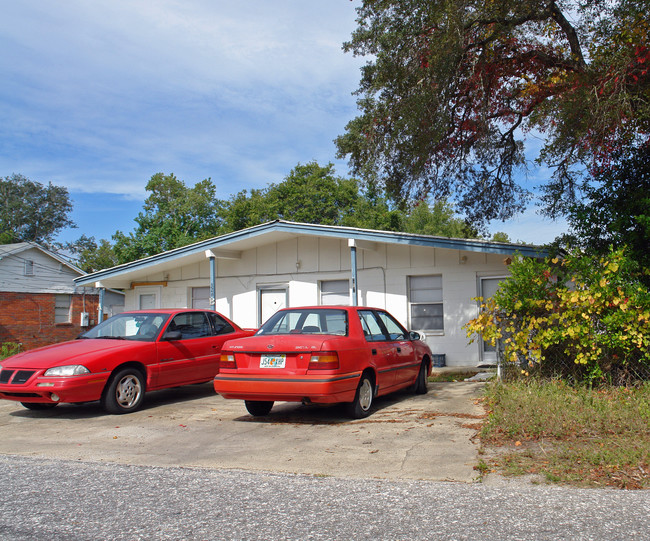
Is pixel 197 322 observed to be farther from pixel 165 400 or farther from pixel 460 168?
pixel 460 168

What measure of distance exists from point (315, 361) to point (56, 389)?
3509 mm

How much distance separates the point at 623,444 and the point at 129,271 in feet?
47.9

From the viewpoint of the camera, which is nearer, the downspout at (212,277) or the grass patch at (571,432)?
the grass patch at (571,432)

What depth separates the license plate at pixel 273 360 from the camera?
7.25m

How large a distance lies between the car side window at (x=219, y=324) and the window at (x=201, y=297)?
7.22 meters

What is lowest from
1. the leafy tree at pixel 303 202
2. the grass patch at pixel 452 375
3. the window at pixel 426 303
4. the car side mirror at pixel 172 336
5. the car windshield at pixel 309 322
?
the grass patch at pixel 452 375

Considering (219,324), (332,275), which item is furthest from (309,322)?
(332,275)

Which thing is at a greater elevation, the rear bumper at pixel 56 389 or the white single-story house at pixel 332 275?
the white single-story house at pixel 332 275

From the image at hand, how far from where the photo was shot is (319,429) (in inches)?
281

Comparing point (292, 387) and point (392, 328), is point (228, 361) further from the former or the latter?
point (392, 328)

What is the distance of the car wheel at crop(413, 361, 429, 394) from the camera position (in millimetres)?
9680

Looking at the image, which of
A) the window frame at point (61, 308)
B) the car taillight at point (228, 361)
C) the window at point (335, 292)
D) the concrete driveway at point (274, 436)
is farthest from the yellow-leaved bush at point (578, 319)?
the window frame at point (61, 308)

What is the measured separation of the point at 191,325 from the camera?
1009 centimetres

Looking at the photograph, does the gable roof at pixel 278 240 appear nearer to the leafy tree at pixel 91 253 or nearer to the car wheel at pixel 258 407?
the car wheel at pixel 258 407
